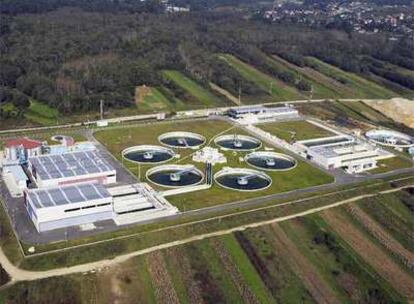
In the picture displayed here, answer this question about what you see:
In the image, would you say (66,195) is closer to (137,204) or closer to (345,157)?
(137,204)

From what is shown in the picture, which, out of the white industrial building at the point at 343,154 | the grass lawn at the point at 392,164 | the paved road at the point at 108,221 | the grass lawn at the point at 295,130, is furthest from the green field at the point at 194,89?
the grass lawn at the point at 392,164

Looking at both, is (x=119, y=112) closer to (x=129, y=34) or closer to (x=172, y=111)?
(x=172, y=111)

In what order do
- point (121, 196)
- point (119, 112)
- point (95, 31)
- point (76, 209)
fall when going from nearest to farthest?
point (76, 209)
point (121, 196)
point (119, 112)
point (95, 31)

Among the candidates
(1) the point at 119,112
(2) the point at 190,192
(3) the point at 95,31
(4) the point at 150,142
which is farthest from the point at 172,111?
(3) the point at 95,31

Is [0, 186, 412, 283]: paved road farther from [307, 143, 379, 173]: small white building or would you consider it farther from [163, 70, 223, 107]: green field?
[163, 70, 223, 107]: green field

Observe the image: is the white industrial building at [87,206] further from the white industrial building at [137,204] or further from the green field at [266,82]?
the green field at [266,82]

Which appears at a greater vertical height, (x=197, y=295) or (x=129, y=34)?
(x=129, y=34)

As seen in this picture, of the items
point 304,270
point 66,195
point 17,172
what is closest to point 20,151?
point 17,172
